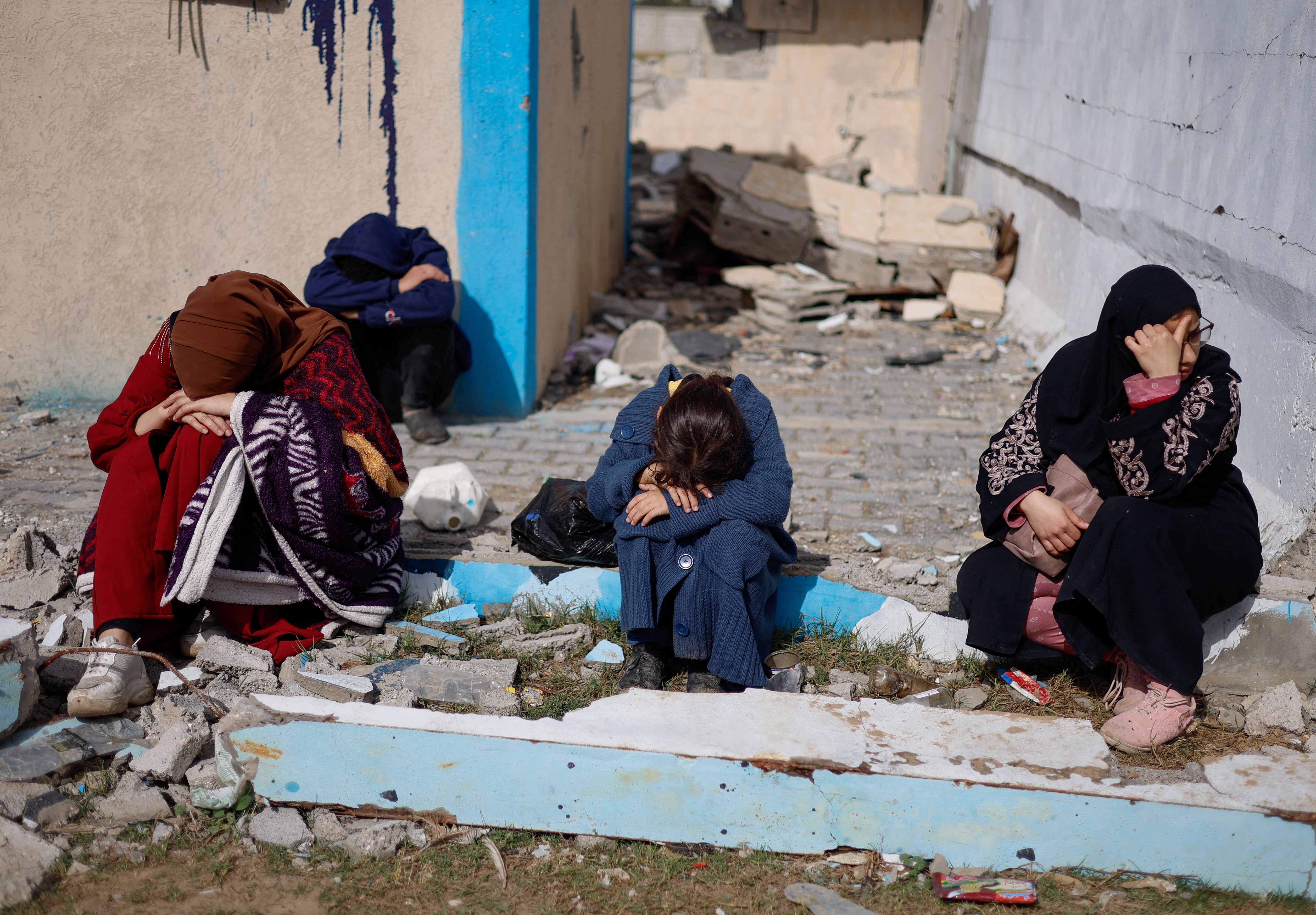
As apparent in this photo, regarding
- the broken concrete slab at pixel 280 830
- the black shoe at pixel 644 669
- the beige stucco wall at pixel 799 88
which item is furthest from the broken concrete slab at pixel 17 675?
the beige stucco wall at pixel 799 88

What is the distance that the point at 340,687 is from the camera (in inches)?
118

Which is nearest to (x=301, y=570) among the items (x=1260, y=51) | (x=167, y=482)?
(x=167, y=482)

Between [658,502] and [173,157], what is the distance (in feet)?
13.7

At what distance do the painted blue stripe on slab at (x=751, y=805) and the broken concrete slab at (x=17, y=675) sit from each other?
0.71m

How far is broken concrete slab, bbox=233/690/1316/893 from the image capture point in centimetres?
247

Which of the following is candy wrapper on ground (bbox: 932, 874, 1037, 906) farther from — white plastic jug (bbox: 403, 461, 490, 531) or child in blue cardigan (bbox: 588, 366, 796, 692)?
white plastic jug (bbox: 403, 461, 490, 531)

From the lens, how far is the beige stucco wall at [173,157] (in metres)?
5.47

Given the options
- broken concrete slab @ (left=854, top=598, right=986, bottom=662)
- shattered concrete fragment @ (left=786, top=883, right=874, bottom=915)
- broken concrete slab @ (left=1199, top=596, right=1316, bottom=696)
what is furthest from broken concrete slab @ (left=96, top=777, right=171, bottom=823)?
broken concrete slab @ (left=1199, top=596, right=1316, bottom=696)

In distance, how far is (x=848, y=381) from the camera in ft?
23.4

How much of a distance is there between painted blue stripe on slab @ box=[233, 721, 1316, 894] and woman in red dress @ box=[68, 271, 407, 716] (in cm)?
70

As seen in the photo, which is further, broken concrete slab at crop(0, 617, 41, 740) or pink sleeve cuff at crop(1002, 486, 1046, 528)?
pink sleeve cuff at crop(1002, 486, 1046, 528)

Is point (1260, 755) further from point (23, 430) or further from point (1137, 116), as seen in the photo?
point (23, 430)

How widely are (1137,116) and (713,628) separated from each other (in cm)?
471

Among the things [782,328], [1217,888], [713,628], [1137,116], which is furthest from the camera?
[782,328]
